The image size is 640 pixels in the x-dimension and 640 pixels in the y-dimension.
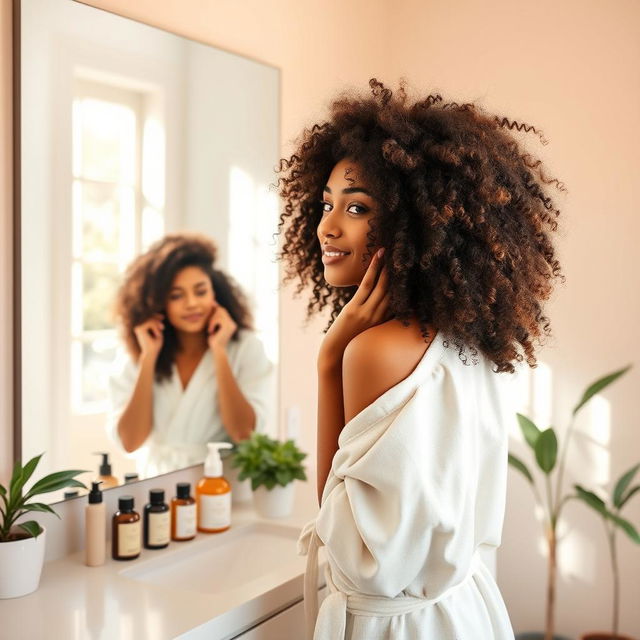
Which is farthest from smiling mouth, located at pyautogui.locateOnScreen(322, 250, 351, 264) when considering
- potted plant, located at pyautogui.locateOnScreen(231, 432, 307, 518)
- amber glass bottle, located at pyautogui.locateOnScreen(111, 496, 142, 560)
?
potted plant, located at pyautogui.locateOnScreen(231, 432, 307, 518)

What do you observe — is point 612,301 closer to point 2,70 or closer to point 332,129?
point 332,129

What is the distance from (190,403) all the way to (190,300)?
27 cm

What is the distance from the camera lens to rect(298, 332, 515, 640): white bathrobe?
1111 mm

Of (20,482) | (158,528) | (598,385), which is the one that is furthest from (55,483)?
(598,385)

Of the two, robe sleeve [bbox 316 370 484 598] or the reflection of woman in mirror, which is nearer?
robe sleeve [bbox 316 370 484 598]

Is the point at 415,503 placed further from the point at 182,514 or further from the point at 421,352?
the point at 182,514

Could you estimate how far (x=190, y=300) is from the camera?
2.04 m

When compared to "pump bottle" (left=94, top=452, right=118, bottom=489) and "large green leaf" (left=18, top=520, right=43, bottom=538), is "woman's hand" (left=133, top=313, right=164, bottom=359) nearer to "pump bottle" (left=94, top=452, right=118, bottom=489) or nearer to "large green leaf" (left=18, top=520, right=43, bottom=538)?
"pump bottle" (left=94, top=452, right=118, bottom=489)

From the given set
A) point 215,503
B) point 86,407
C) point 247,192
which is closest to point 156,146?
point 247,192

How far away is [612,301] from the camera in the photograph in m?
2.44

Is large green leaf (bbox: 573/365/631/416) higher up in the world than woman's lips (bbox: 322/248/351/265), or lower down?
lower down

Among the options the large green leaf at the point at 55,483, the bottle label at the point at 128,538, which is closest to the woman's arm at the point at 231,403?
the bottle label at the point at 128,538

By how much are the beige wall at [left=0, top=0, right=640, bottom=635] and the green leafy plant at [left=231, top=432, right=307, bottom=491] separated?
0.28 meters

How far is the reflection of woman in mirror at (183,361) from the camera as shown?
1879 millimetres
